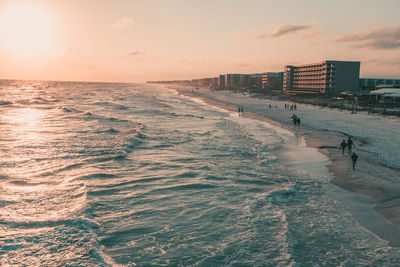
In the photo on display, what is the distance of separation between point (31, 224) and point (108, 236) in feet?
11.9

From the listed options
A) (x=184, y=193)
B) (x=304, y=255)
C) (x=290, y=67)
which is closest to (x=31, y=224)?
(x=184, y=193)

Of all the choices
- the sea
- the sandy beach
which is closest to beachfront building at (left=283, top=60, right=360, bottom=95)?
the sandy beach

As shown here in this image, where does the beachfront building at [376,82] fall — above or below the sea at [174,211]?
above

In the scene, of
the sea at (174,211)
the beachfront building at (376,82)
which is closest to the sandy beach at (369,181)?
the sea at (174,211)

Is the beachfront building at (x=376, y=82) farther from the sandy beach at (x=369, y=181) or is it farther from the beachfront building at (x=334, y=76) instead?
the sandy beach at (x=369, y=181)

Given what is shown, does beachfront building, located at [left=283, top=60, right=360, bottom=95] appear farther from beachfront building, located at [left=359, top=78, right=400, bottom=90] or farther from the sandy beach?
the sandy beach

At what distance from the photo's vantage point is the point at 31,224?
37.4 ft

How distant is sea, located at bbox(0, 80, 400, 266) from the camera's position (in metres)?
9.68

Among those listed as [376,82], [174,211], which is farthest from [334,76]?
[174,211]

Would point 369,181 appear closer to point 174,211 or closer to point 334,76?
point 174,211

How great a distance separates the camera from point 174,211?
13.0 meters

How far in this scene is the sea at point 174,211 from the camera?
9.68 m

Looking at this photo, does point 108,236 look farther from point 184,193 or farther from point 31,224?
point 184,193

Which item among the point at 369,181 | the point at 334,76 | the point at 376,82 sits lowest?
the point at 369,181
